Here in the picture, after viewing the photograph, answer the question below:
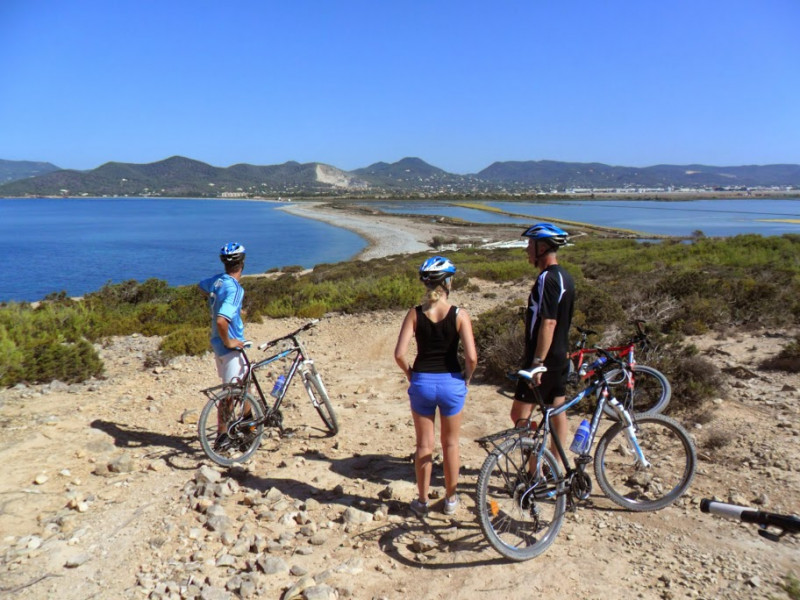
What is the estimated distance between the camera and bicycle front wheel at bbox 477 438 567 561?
3250 mm

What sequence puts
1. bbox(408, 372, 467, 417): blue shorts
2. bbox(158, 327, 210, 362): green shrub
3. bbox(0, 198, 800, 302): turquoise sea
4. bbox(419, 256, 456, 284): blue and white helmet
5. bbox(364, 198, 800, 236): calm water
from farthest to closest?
bbox(364, 198, 800, 236): calm water → bbox(0, 198, 800, 302): turquoise sea → bbox(158, 327, 210, 362): green shrub → bbox(408, 372, 467, 417): blue shorts → bbox(419, 256, 456, 284): blue and white helmet

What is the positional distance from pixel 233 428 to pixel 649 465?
3.58m

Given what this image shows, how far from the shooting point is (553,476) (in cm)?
345

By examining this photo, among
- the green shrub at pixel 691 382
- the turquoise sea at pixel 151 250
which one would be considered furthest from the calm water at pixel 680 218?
the green shrub at pixel 691 382

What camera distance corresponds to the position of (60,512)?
13.3 feet

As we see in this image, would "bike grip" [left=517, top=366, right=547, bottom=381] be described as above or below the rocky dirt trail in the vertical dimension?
above

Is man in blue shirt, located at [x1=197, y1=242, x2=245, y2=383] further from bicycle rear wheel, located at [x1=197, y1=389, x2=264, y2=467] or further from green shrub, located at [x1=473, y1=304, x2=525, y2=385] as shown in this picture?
green shrub, located at [x1=473, y1=304, x2=525, y2=385]

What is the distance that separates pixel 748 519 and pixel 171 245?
6199 centimetres

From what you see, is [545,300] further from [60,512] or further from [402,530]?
[60,512]

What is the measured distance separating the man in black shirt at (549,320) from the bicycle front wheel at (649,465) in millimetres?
506

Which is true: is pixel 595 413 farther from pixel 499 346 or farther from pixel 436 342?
pixel 499 346

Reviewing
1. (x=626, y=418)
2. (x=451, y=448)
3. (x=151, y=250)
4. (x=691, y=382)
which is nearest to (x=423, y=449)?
(x=451, y=448)

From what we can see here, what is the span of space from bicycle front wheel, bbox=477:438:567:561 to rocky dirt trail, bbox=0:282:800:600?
13cm

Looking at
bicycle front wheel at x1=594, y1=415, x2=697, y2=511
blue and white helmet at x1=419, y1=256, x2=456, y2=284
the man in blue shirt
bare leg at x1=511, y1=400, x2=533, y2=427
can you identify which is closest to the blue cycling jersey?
the man in blue shirt
